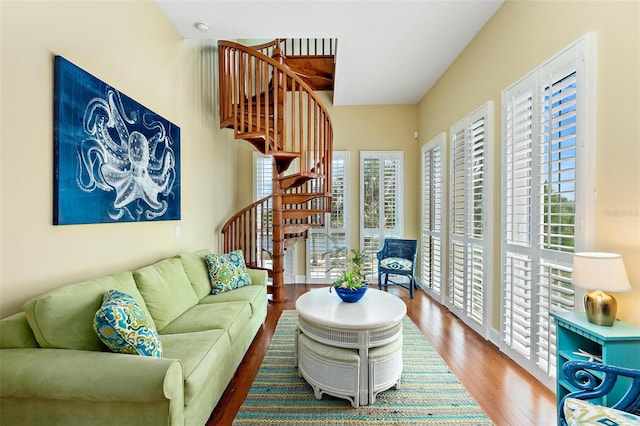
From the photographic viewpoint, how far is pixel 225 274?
114 inches

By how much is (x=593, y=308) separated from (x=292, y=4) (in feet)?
10.3

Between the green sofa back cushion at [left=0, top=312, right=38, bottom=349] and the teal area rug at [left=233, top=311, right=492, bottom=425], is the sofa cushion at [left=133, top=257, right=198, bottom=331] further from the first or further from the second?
the teal area rug at [left=233, top=311, right=492, bottom=425]

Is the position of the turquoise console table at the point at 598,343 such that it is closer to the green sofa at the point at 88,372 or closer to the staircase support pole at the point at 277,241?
the green sofa at the point at 88,372

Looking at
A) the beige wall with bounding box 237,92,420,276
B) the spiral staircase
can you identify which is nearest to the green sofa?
the spiral staircase

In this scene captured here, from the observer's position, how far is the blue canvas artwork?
1.66 m

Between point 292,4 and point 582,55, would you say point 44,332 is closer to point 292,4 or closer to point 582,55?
point 292,4

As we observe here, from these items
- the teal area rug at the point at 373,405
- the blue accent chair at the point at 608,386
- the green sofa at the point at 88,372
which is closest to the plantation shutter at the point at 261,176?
the teal area rug at the point at 373,405

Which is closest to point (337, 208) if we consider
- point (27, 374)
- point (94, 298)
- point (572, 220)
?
point (572, 220)

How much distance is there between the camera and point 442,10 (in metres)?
2.59

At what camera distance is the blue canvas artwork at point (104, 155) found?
5.43ft

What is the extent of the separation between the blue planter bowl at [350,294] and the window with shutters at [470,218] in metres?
1.41

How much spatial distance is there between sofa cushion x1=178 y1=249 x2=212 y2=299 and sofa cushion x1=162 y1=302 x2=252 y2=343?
0.25 meters

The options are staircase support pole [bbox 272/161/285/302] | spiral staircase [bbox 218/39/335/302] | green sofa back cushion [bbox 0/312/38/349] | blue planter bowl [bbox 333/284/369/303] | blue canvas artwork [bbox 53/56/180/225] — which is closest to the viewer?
green sofa back cushion [bbox 0/312/38/349]

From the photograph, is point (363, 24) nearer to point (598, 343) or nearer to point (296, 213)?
point (296, 213)
